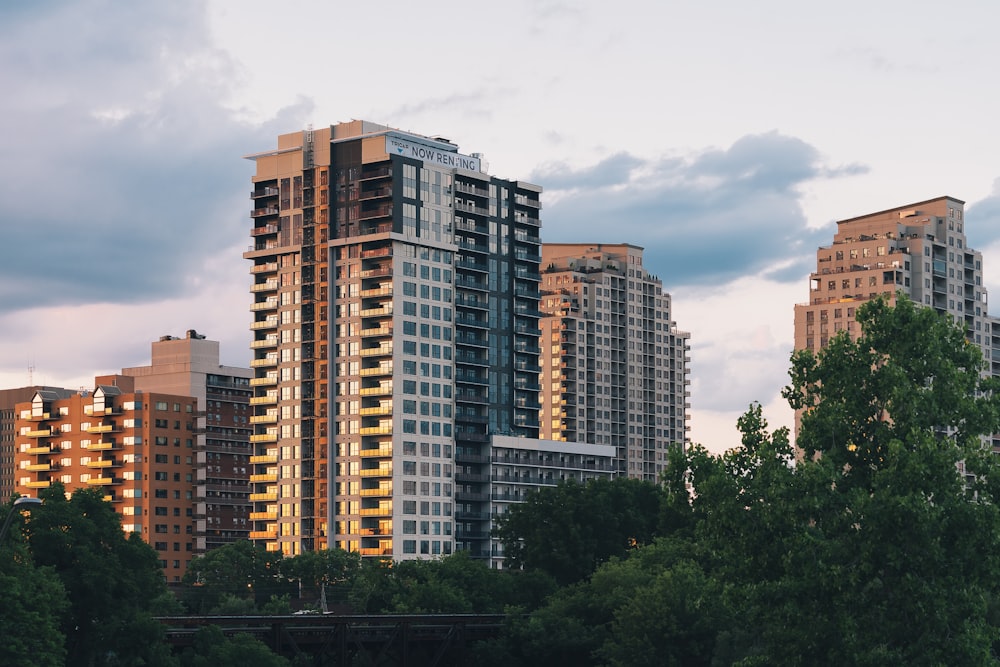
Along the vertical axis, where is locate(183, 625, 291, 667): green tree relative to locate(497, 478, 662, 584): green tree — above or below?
below

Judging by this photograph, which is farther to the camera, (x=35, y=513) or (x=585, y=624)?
(x=585, y=624)

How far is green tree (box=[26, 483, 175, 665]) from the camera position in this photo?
377 feet

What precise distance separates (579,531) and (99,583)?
3390 inches

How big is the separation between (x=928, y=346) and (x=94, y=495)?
64226 mm

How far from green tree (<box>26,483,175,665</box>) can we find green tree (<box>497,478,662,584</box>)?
262 ft

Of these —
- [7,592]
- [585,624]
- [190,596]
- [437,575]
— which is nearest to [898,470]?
[7,592]

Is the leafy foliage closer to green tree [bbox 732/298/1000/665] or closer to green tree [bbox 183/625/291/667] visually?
green tree [bbox 732/298/1000/665]

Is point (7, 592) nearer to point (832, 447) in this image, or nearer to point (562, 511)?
point (832, 447)

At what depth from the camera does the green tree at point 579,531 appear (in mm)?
191500

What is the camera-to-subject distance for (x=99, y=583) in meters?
115

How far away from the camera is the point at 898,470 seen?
272 ft

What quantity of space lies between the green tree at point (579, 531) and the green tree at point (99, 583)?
262ft

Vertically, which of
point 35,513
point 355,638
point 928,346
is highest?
point 928,346

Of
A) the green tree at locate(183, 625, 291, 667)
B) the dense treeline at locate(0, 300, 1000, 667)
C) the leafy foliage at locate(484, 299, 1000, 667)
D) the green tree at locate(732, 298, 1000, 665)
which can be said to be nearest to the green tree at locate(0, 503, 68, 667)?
the dense treeline at locate(0, 300, 1000, 667)
